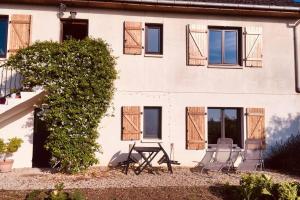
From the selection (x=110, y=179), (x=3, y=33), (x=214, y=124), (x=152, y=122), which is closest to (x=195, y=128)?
(x=214, y=124)

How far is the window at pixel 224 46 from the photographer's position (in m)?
12.8

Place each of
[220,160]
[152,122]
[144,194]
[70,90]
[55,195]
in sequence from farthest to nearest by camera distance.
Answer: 1. [152,122]
2. [220,160]
3. [70,90]
4. [144,194]
5. [55,195]

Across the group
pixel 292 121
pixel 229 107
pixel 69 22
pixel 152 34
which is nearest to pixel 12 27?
pixel 69 22

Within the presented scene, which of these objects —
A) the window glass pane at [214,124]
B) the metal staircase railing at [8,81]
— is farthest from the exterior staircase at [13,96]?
the window glass pane at [214,124]

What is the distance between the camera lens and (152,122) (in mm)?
12273

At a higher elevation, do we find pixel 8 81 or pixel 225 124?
pixel 8 81

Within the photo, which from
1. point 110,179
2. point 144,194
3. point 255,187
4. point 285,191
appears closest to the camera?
point 285,191

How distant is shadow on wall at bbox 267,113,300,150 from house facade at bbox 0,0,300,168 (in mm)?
35

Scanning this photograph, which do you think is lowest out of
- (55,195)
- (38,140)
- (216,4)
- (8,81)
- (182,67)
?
(55,195)

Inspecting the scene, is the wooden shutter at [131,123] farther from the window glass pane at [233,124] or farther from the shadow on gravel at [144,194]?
the shadow on gravel at [144,194]

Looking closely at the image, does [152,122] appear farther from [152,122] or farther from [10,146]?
[10,146]

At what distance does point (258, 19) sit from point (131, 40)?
4751mm

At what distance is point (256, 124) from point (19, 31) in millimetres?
8626

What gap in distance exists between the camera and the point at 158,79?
1225 cm
